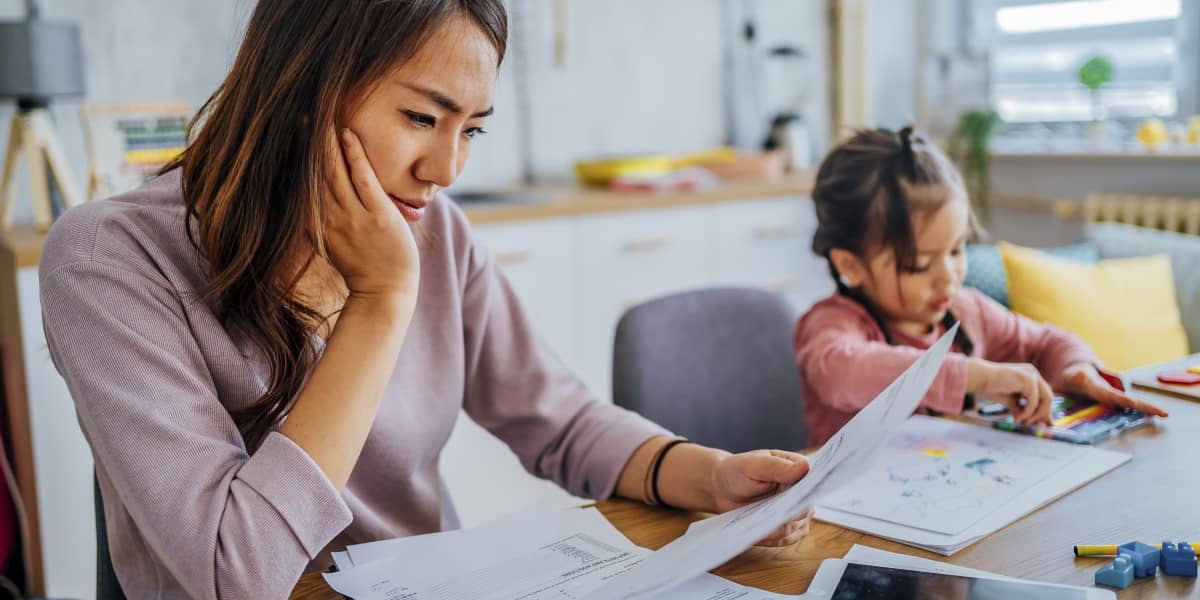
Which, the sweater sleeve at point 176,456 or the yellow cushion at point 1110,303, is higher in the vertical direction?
the sweater sleeve at point 176,456

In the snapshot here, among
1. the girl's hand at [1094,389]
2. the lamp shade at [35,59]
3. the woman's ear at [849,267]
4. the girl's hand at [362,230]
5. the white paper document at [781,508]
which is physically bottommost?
the girl's hand at [1094,389]

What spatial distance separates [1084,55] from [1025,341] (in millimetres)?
2267

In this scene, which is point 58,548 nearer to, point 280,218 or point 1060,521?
point 280,218

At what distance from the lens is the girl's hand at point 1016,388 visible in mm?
1208

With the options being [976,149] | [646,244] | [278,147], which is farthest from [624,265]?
[278,147]

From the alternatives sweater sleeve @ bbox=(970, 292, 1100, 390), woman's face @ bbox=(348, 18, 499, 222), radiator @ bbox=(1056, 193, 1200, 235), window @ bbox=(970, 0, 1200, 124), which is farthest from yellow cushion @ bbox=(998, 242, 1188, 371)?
woman's face @ bbox=(348, 18, 499, 222)

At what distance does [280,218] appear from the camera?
3.16ft

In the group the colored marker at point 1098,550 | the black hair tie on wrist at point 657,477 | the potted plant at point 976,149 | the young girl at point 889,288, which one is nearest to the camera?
the colored marker at point 1098,550

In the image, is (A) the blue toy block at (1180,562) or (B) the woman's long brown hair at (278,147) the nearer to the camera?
(A) the blue toy block at (1180,562)

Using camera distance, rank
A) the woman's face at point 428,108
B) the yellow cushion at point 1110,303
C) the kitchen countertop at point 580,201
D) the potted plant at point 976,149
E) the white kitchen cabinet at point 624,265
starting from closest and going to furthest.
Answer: the woman's face at point 428,108 → the yellow cushion at point 1110,303 → the kitchen countertop at point 580,201 → the white kitchen cabinet at point 624,265 → the potted plant at point 976,149

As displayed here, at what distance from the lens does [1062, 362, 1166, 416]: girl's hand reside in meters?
1.23

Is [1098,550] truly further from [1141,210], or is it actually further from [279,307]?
[1141,210]

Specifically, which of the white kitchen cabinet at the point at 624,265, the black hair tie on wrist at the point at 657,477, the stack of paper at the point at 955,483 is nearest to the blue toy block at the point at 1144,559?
the stack of paper at the point at 955,483

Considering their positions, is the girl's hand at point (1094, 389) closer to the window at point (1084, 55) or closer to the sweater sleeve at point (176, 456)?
the sweater sleeve at point (176, 456)
